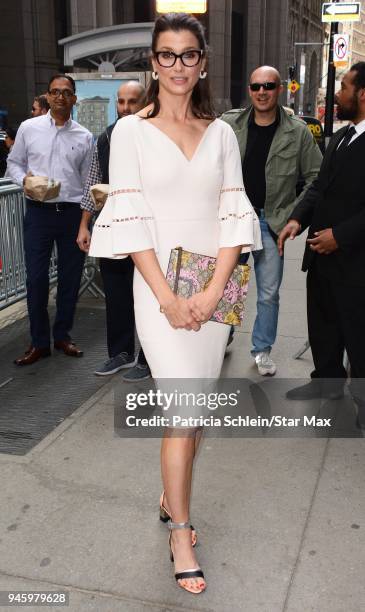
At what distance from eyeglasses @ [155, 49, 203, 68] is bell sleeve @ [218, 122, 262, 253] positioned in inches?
12.4

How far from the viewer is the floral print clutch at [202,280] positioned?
100 inches

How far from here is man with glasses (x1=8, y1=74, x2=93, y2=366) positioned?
5043 millimetres

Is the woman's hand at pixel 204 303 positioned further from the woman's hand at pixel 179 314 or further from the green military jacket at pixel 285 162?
the green military jacket at pixel 285 162

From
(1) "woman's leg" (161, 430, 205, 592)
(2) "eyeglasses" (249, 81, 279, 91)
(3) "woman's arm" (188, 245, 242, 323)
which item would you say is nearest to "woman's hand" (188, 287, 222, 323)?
(3) "woman's arm" (188, 245, 242, 323)

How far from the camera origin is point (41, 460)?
371 cm

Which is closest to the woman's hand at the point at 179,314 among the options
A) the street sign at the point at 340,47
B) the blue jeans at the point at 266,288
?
the blue jeans at the point at 266,288

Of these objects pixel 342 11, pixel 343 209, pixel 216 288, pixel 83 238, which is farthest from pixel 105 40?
pixel 342 11

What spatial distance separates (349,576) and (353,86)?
2.58 m

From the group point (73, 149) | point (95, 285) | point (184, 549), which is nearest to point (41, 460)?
point (184, 549)

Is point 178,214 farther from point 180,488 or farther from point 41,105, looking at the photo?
point 41,105

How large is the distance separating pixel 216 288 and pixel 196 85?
843mm

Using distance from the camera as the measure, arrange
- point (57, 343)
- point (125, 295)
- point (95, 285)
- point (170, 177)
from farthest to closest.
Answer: point (95, 285) < point (57, 343) < point (125, 295) < point (170, 177)

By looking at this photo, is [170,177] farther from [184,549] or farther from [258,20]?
[258,20]

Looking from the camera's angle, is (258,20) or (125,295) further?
(258,20)
